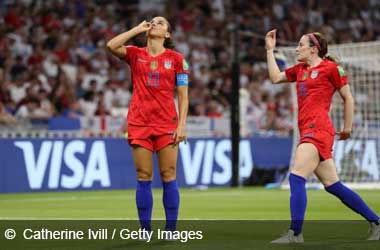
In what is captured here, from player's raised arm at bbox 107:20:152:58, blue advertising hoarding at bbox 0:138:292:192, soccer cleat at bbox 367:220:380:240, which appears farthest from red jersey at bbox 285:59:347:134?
blue advertising hoarding at bbox 0:138:292:192

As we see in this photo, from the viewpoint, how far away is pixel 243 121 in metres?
25.4

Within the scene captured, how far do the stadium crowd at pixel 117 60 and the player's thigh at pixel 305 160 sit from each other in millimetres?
11847

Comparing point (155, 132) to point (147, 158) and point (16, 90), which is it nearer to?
point (147, 158)

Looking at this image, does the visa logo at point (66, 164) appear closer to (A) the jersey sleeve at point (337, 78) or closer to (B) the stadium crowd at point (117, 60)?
(B) the stadium crowd at point (117, 60)

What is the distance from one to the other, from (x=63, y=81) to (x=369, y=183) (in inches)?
273

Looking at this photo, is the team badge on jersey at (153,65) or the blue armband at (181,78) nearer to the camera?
the team badge on jersey at (153,65)

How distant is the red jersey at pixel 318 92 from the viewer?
11109 mm

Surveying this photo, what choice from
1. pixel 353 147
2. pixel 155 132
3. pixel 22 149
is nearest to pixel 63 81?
pixel 22 149

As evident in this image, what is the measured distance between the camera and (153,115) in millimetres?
11148

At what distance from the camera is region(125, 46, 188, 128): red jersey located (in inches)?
439

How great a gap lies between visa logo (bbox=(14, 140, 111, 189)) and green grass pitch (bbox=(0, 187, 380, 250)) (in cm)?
55

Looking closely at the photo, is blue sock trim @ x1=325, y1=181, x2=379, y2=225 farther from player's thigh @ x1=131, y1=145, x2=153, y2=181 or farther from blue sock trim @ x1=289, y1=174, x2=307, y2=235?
player's thigh @ x1=131, y1=145, x2=153, y2=181

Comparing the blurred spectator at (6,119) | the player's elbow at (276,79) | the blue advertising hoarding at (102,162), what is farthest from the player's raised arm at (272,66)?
the blurred spectator at (6,119)

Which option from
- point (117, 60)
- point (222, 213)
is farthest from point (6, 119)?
point (222, 213)
